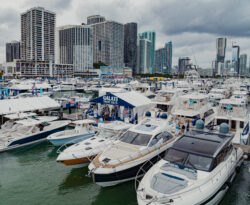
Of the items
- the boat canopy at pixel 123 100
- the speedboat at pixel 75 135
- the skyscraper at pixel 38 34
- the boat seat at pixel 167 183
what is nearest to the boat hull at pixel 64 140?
the speedboat at pixel 75 135

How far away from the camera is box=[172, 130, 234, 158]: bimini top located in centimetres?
1024

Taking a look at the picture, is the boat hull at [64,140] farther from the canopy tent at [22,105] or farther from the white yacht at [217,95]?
the white yacht at [217,95]

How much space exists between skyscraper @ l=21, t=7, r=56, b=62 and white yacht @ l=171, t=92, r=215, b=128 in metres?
177

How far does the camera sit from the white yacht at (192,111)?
20062 millimetres

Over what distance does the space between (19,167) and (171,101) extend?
17175mm

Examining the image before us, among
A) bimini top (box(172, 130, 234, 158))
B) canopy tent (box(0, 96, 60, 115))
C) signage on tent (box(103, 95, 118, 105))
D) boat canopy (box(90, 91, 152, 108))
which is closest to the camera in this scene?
bimini top (box(172, 130, 234, 158))

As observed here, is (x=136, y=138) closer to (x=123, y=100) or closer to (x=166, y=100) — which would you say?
(x=123, y=100)

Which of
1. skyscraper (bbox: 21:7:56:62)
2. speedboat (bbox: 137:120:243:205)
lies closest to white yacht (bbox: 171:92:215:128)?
speedboat (bbox: 137:120:243:205)

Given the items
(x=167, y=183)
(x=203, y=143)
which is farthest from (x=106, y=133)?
(x=167, y=183)

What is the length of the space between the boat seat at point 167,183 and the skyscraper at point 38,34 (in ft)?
615

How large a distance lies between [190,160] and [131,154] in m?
3.34

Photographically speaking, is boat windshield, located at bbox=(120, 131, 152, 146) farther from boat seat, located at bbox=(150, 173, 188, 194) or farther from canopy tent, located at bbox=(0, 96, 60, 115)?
canopy tent, located at bbox=(0, 96, 60, 115)

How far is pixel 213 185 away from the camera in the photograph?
895 cm

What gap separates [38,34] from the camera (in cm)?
18850
